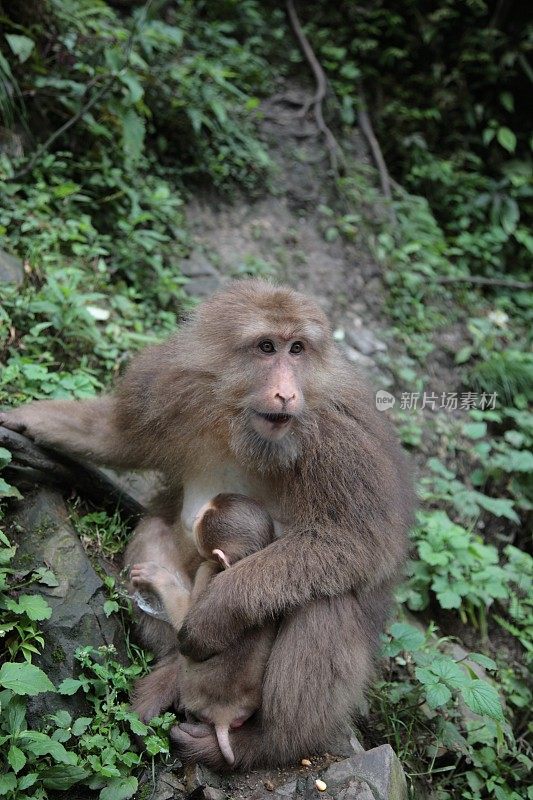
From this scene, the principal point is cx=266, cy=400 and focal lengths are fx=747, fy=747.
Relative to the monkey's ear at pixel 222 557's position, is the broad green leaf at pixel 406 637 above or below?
below

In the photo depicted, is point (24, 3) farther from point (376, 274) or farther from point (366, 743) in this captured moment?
point (366, 743)

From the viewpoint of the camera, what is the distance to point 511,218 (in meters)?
8.69

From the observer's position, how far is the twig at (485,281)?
7.96 m

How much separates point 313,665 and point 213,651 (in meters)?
0.42

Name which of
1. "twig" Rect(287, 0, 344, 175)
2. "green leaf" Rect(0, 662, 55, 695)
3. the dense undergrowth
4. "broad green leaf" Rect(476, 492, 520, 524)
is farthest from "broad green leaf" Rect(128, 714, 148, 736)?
"twig" Rect(287, 0, 344, 175)

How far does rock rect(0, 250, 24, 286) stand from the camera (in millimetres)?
4758

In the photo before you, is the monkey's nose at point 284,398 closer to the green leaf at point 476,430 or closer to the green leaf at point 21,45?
the green leaf at point 476,430

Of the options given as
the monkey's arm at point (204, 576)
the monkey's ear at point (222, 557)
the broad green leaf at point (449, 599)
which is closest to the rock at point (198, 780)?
the monkey's arm at point (204, 576)

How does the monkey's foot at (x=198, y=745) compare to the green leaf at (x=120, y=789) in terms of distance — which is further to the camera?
the monkey's foot at (x=198, y=745)

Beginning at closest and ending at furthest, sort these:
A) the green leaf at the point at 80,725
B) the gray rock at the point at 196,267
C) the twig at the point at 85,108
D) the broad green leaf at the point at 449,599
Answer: the green leaf at the point at 80,725, the broad green leaf at the point at 449,599, the twig at the point at 85,108, the gray rock at the point at 196,267

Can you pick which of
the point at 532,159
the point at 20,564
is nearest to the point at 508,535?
the point at 20,564

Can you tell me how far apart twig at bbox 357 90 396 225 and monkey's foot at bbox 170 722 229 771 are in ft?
20.7

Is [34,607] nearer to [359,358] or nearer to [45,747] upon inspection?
[45,747]

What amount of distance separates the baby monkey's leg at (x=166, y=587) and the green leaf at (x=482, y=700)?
4.48 feet
